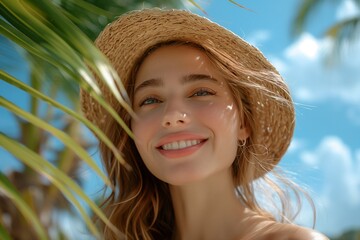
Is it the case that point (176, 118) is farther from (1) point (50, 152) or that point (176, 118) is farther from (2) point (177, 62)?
(1) point (50, 152)

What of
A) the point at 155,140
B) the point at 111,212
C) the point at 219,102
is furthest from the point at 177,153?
the point at 111,212

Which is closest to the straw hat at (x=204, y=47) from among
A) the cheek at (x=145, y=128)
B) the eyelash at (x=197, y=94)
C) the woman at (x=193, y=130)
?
the woman at (x=193, y=130)

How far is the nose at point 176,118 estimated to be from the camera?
1765 mm

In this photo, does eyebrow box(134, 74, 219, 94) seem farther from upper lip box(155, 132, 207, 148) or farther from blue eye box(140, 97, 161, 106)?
upper lip box(155, 132, 207, 148)

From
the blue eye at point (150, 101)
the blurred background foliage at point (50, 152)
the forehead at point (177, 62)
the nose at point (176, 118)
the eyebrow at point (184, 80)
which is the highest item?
the blurred background foliage at point (50, 152)

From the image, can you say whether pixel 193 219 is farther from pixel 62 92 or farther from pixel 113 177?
pixel 62 92

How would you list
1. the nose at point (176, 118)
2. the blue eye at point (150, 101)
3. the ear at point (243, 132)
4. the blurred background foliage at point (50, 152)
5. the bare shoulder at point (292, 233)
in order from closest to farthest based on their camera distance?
1. the bare shoulder at point (292, 233)
2. the nose at point (176, 118)
3. the blue eye at point (150, 101)
4. the ear at point (243, 132)
5. the blurred background foliage at point (50, 152)

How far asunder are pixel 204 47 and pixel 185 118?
0.26 meters

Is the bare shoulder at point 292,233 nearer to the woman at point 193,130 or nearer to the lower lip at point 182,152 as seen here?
the woman at point 193,130

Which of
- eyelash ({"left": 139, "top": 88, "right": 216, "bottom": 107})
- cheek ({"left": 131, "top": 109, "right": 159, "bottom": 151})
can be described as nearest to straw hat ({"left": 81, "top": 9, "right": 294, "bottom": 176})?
eyelash ({"left": 139, "top": 88, "right": 216, "bottom": 107})

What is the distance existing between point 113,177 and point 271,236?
65cm

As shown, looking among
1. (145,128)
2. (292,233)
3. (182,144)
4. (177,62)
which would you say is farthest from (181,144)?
(292,233)

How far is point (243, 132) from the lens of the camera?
2016mm

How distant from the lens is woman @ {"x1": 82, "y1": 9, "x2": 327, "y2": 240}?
5.92ft
